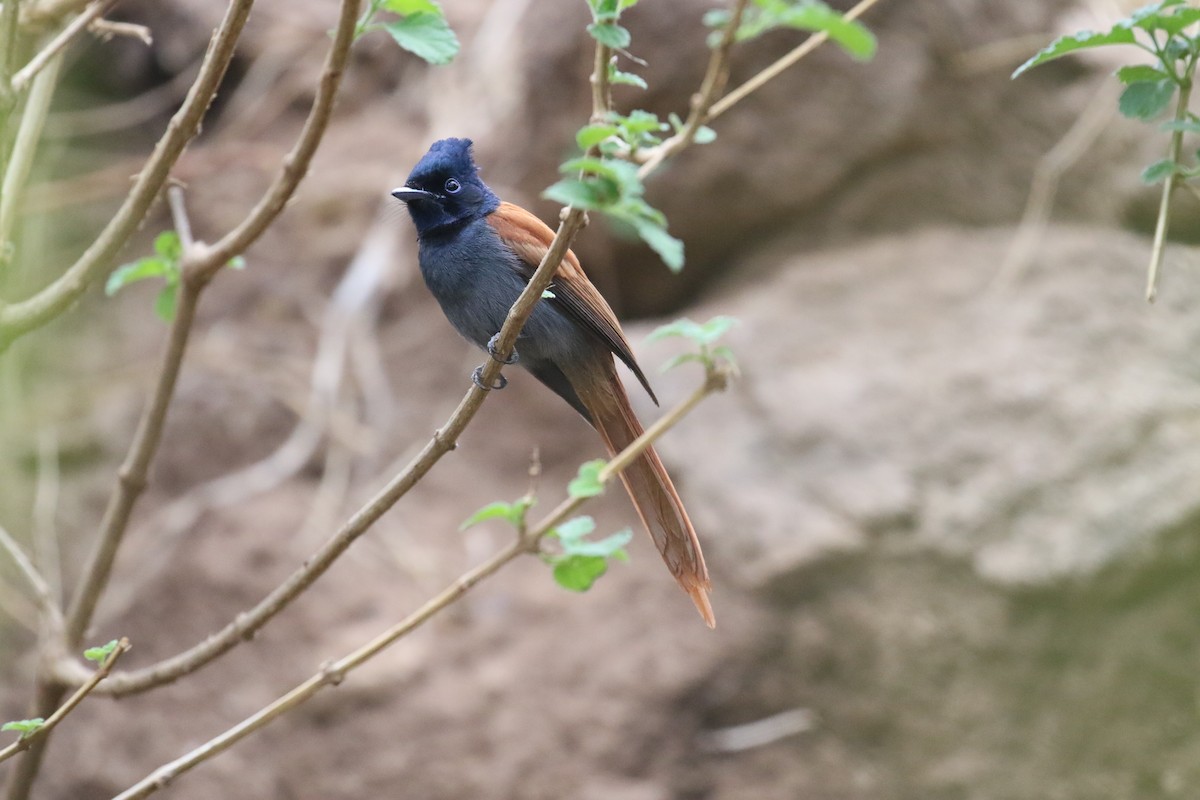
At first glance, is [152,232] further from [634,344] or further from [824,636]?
[824,636]

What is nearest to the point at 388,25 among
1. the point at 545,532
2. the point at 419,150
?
the point at 545,532

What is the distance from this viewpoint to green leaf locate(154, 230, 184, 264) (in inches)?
90.6

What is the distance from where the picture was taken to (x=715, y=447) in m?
4.31

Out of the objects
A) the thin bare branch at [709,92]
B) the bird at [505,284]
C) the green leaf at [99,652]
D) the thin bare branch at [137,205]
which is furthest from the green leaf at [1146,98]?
the green leaf at [99,652]

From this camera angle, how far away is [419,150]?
5273mm

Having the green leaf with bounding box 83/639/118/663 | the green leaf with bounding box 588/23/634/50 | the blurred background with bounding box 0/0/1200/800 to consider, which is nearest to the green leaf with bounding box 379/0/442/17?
the green leaf with bounding box 588/23/634/50

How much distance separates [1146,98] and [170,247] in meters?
1.89

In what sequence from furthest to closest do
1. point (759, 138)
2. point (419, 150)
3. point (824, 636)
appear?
point (419, 150) < point (759, 138) < point (824, 636)

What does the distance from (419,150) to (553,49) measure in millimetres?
911

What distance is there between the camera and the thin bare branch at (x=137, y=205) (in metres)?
1.87

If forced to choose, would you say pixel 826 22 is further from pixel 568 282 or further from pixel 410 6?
pixel 568 282

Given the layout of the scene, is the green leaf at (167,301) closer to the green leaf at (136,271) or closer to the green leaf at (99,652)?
the green leaf at (136,271)

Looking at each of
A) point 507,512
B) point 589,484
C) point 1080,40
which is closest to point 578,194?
point 589,484

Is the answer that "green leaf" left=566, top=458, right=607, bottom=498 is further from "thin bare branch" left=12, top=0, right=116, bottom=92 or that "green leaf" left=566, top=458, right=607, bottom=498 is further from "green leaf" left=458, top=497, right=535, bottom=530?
"thin bare branch" left=12, top=0, right=116, bottom=92
